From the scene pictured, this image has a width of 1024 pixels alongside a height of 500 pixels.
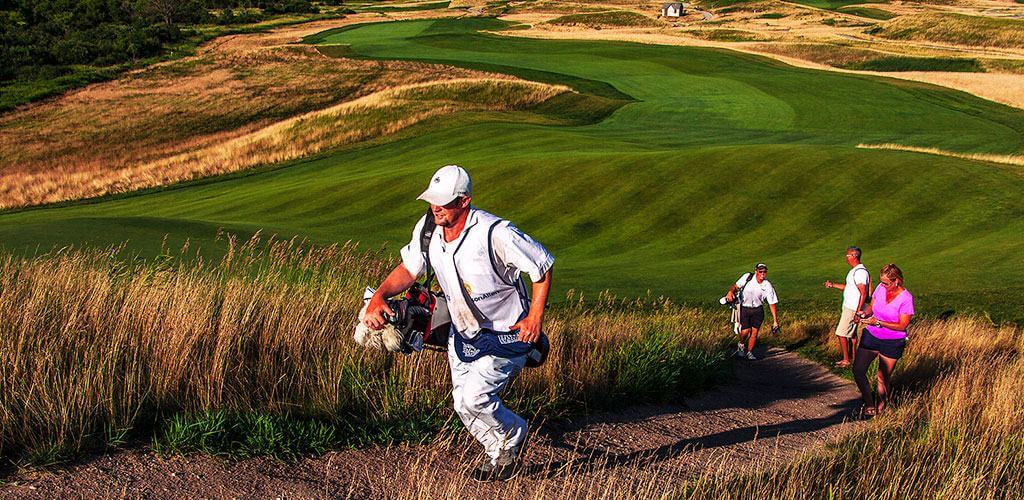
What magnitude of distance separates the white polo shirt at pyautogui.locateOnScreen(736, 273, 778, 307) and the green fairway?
2.34 meters

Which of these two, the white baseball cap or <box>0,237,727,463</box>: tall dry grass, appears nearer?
the white baseball cap

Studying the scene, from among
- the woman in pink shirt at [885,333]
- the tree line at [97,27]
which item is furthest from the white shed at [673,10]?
the woman in pink shirt at [885,333]

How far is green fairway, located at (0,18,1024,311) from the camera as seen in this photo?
17047mm

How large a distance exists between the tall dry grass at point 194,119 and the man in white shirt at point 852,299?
2589 centimetres

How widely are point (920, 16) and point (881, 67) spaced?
1386 inches

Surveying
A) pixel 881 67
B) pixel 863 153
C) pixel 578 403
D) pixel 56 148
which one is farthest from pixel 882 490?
pixel 881 67

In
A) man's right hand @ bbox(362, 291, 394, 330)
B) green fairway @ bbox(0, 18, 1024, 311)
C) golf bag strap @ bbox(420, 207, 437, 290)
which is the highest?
golf bag strap @ bbox(420, 207, 437, 290)

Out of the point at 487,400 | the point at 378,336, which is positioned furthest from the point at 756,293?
the point at 378,336

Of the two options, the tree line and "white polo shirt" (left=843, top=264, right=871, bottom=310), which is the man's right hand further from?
the tree line

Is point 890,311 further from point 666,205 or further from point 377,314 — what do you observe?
Answer: point 666,205

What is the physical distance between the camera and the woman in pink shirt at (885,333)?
9.11 metres

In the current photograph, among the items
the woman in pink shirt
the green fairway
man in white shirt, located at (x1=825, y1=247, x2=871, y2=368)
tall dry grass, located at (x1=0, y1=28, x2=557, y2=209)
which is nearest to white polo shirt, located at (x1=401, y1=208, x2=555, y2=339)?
the woman in pink shirt

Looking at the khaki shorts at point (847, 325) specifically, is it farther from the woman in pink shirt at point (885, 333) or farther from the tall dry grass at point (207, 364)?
the tall dry grass at point (207, 364)

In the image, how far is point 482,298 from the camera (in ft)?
19.1
